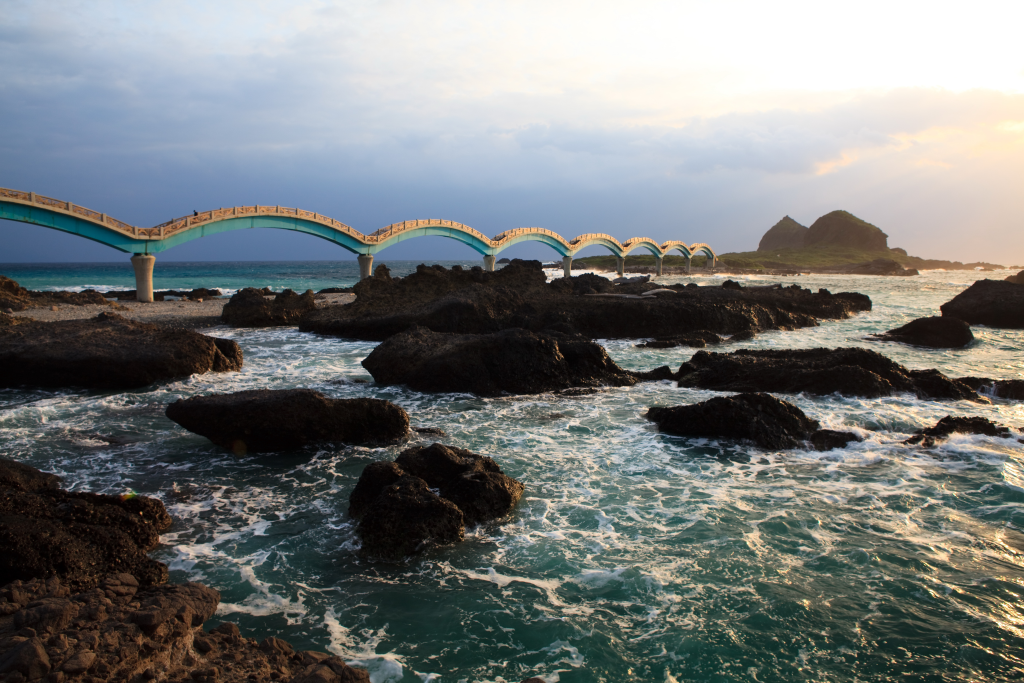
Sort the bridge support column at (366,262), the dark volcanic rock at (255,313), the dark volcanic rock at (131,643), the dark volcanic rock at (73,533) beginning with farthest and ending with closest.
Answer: the bridge support column at (366,262) < the dark volcanic rock at (255,313) < the dark volcanic rock at (73,533) < the dark volcanic rock at (131,643)

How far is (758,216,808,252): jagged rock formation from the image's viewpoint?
16175cm

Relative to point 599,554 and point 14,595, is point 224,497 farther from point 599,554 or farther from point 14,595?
point 599,554

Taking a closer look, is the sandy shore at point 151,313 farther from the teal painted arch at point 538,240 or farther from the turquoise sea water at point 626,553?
the teal painted arch at point 538,240

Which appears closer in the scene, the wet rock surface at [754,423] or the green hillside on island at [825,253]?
the wet rock surface at [754,423]

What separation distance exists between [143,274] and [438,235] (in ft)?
64.2

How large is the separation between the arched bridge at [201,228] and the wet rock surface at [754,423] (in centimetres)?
2936

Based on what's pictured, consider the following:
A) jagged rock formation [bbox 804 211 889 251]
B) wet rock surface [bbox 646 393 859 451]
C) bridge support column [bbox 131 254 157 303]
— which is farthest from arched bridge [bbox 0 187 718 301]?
jagged rock formation [bbox 804 211 889 251]

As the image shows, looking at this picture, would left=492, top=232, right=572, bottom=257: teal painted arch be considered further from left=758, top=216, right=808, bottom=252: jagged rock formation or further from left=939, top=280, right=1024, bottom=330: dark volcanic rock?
left=758, top=216, right=808, bottom=252: jagged rock formation

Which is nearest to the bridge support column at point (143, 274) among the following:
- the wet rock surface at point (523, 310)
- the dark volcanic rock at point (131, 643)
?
the wet rock surface at point (523, 310)

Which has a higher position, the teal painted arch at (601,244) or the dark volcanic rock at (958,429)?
the teal painted arch at (601,244)

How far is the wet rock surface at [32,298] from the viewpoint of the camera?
2431 cm

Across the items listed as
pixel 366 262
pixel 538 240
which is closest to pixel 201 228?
pixel 366 262

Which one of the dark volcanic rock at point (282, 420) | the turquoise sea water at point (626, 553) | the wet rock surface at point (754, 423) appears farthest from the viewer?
the wet rock surface at point (754, 423)

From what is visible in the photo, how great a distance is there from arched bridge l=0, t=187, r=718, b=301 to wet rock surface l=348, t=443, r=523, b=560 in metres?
28.7
